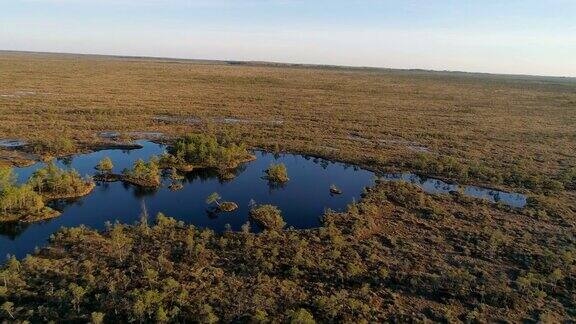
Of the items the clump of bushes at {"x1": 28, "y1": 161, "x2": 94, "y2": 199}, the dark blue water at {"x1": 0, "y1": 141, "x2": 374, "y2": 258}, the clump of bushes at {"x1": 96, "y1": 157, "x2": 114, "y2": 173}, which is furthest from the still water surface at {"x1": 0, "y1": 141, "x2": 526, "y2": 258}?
the clump of bushes at {"x1": 96, "y1": 157, "x2": 114, "y2": 173}

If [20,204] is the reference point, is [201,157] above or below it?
above

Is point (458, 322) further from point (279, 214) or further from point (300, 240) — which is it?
point (279, 214)

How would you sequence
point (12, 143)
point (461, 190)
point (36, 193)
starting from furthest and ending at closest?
point (12, 143), point (461, 190), point (36, 193)

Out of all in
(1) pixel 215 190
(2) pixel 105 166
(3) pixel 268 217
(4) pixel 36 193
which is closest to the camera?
(3) pixel 268 217

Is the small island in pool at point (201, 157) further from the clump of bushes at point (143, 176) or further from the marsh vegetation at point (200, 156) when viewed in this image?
the clump of bushes at point (143, 176)

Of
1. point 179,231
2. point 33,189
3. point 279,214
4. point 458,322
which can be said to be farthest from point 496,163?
point 33,189

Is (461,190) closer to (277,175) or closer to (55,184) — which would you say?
(277,175)

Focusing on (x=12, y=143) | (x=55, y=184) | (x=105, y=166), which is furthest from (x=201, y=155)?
(x=12, y=143)

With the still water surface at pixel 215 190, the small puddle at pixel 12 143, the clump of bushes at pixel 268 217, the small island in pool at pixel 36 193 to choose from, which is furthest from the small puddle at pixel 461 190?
the small puddle at pixel 12 143
